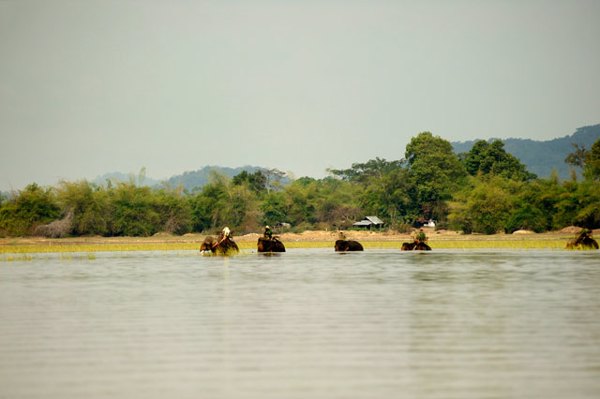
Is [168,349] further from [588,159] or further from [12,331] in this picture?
[588,159]

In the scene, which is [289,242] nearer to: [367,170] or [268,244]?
[268,244]

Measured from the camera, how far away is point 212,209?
106188 millimetres

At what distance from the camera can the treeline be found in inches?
3588

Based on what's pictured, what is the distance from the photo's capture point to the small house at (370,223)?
118m

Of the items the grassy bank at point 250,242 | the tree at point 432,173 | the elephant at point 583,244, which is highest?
the tree at point 432,173

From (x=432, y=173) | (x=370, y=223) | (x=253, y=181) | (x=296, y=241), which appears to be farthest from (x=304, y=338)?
(x=253, y=181)

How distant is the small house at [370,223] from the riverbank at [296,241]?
32.0ft

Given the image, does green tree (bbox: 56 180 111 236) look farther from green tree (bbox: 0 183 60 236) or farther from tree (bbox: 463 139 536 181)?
tree (bbox: 463 139 536 181)

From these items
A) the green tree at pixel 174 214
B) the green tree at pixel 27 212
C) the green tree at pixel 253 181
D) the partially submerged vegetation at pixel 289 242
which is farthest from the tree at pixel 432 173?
the green tree at pixel 27 212

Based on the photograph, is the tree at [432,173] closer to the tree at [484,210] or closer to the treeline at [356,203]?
the treeline at [356,203]

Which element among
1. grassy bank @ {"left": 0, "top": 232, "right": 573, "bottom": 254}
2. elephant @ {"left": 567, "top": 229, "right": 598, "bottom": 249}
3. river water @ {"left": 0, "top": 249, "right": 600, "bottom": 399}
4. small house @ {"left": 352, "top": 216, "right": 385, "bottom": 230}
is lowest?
river water @ {"left": 0, "top": 249, "right": 600, "bottom": 399}

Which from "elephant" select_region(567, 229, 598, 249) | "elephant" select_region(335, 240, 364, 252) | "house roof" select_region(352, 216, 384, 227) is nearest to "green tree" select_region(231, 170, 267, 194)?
"house roof" select_region(352, 216, 384, 227)

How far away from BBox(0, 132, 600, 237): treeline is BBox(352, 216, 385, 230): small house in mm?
1042

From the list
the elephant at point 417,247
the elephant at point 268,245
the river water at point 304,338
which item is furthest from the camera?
the elephant at point 417,247
